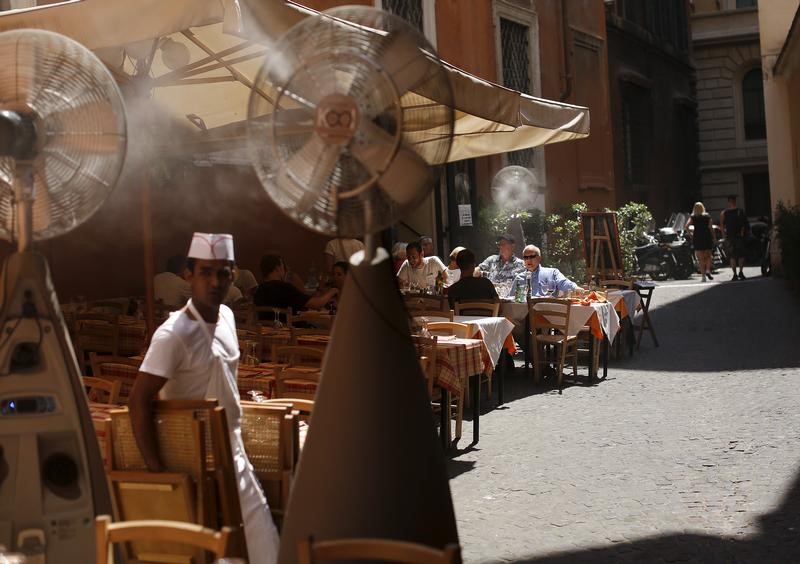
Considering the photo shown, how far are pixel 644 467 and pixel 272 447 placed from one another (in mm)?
3483

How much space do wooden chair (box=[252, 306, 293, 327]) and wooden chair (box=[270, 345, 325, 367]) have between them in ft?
5.02

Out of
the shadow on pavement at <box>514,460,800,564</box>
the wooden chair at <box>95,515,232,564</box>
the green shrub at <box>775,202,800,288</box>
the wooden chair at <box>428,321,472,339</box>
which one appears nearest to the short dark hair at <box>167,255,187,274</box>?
the wooden chair at <box>428,321,472,339</box>

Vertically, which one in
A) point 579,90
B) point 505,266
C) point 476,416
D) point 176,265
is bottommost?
point 476,416

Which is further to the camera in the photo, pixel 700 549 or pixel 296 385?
pixel 296 385

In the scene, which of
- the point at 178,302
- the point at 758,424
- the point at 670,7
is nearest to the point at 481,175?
the point at 178,302

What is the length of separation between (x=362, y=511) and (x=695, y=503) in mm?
3467

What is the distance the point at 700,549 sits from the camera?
18.6 ft

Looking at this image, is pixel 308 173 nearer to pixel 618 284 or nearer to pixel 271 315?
pixel 271 315

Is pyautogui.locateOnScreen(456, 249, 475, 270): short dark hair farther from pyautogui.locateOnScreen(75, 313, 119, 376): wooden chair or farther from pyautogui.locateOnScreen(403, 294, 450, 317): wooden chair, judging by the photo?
pyautogui.locateOnScreen(75, 313, 119, 376): wooden chair

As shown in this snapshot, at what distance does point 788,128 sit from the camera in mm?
25391

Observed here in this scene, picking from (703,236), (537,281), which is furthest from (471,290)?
(703,236)

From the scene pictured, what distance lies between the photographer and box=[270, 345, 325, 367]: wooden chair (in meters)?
6.87

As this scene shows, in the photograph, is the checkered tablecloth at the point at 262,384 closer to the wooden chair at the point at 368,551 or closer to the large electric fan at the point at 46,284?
the large electric fan at the point at 46,284

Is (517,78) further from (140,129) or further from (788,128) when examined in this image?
(140,129)
